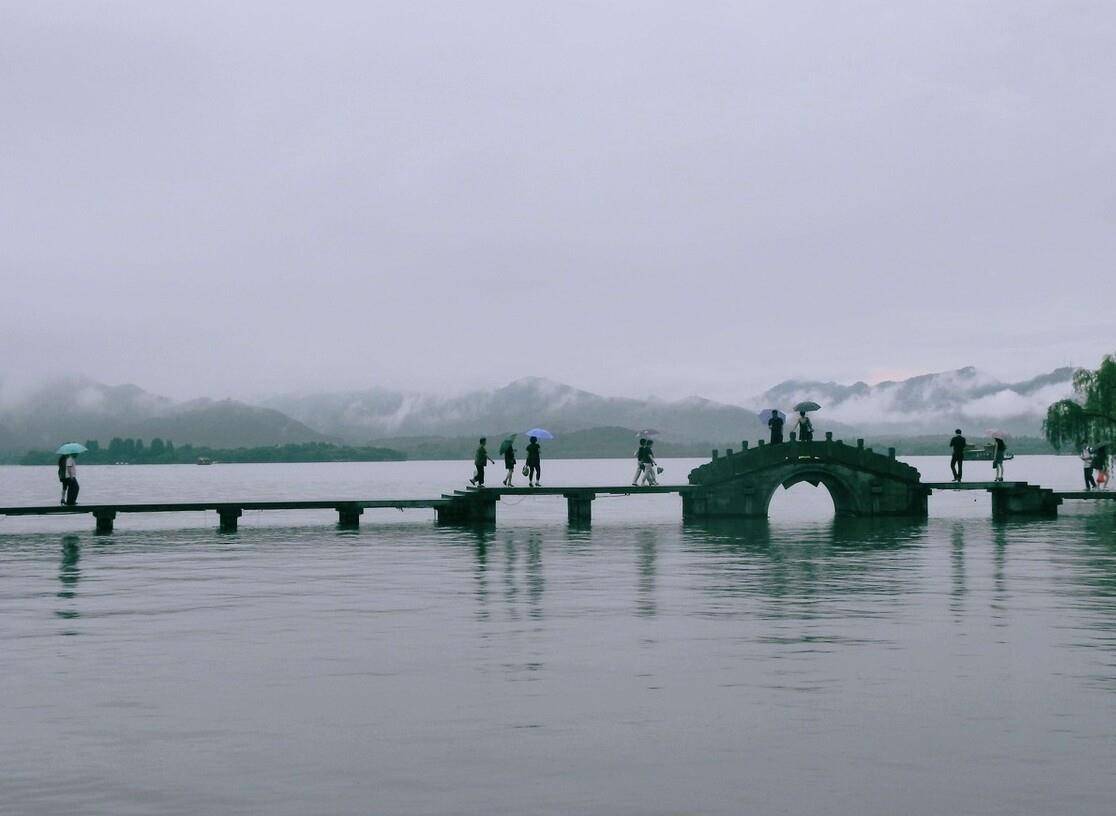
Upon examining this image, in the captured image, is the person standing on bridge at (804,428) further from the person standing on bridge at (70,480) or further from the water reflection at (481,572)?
the person standing on bridge at (70,480)

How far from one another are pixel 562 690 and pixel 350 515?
3883cm

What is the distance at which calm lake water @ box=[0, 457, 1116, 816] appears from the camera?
11.4 meters

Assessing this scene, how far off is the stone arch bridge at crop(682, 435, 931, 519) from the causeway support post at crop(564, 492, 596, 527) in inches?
161

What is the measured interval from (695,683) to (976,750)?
4.31m

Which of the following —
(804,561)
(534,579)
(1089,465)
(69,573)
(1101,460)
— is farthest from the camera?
(1089,465)

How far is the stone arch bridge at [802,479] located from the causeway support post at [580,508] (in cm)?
409

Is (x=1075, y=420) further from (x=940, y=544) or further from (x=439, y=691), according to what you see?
(x=439, y=691)

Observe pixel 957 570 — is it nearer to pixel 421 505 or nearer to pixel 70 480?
pixel 421 505

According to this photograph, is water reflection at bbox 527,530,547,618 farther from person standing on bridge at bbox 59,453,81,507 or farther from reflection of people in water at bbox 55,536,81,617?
person standing on bridge at bbox 59,453,81,507

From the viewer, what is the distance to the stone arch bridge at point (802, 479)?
53.0 metres

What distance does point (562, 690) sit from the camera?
1584 cm

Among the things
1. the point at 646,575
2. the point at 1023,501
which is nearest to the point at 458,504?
the point at 646,575

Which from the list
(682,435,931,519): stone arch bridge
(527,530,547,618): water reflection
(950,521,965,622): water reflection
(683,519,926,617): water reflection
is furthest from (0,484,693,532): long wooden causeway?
(950,521,965,622): water reflection

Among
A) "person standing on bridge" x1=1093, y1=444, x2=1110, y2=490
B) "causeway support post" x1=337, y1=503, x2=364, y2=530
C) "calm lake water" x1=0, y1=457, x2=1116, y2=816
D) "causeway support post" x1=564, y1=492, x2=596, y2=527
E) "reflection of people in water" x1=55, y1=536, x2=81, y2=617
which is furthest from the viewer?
"person standing on bridge" x1=1093, y1=444, x2=1110, y2=490
